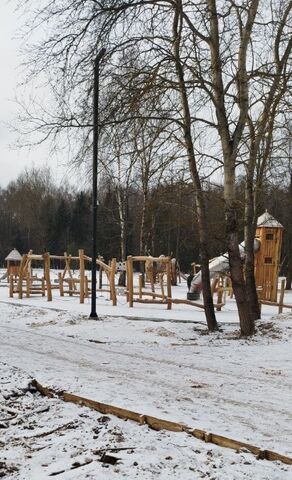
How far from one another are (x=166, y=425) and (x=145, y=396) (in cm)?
114

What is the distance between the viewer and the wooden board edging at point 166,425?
13.4 feet

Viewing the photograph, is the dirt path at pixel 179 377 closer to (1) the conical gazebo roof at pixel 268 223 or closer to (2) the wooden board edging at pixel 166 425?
(2) the wooden board edging at pixel 166 425

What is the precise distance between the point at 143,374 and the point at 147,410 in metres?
1.95

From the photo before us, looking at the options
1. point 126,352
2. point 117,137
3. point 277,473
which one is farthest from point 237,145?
point 277,473

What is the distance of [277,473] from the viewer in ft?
12.5

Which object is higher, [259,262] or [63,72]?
[63,72]

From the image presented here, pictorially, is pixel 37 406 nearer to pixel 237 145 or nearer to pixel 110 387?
pixel 110 387

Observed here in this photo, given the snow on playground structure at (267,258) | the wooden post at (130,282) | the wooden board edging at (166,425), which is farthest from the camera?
the snow on playground structure at (267,258)

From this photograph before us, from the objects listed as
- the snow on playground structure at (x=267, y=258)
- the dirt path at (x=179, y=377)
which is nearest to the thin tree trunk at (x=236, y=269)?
the dirt path at (x=179, y=377)

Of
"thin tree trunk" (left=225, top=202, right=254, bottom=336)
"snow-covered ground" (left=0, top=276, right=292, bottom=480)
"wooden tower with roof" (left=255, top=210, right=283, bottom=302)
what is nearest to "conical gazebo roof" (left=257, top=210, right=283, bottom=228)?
"wooden tower with roof" (left=255, top=210, right=283, bottom=302)

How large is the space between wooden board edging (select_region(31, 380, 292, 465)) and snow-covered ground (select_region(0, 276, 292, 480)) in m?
0.08

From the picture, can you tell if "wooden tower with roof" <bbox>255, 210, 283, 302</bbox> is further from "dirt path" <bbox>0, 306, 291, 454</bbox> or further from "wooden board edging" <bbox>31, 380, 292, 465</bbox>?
"wooden board edging" <bbox>31, 380, 292, 465</bbox>

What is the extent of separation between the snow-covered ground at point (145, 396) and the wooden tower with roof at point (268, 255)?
30.3 feet

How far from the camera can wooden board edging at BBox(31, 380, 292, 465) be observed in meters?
4.10
